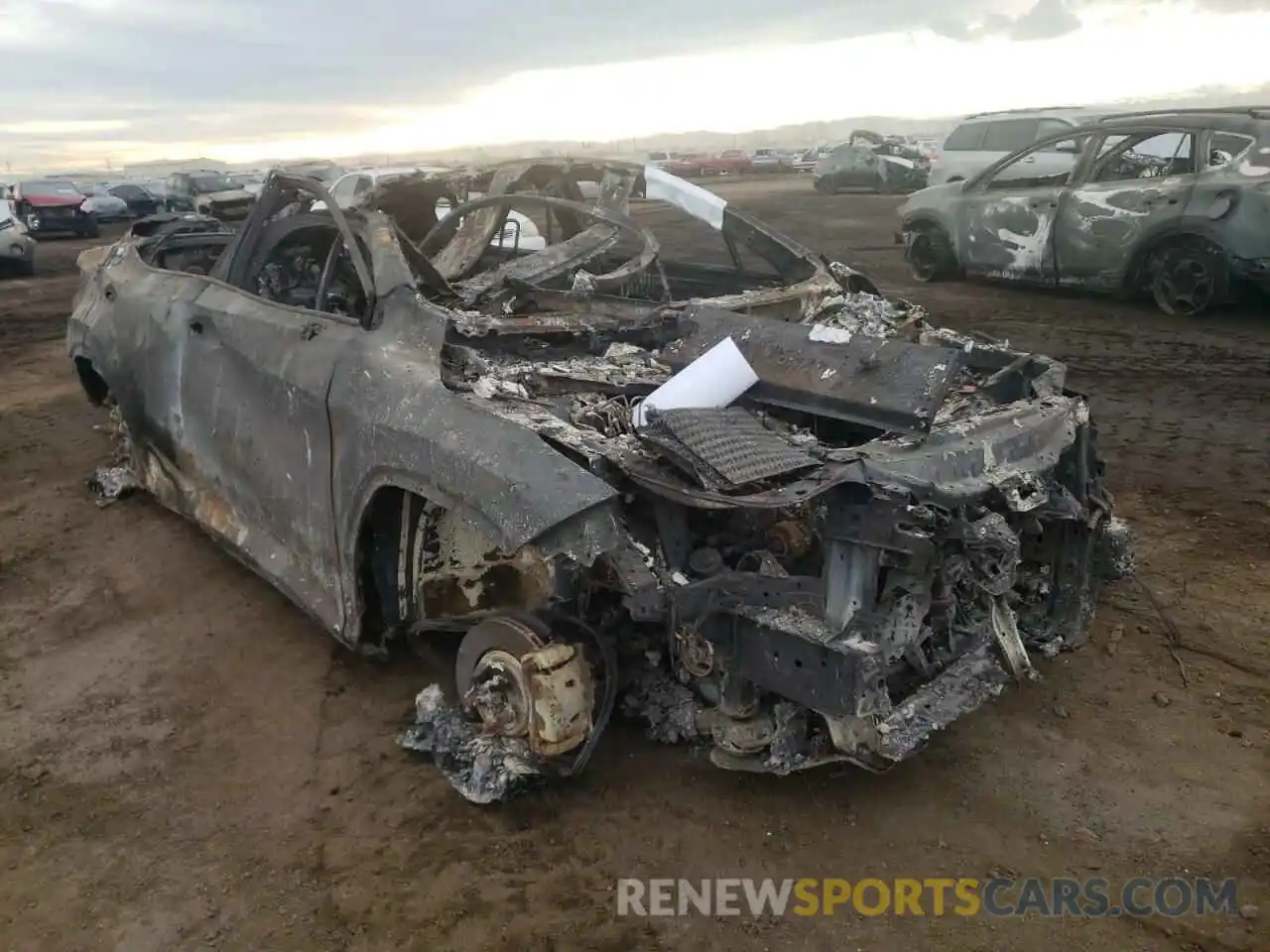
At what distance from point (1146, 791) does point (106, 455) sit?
236 inches

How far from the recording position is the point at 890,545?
245 centimetres

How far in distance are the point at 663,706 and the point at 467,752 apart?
62cm

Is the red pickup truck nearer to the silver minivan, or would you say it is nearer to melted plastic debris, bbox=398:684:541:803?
the silver minivan

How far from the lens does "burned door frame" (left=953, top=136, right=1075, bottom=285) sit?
9508 mm

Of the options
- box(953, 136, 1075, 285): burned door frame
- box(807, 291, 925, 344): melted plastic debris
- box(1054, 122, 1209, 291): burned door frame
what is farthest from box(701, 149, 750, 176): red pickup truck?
box(807, 291, 925, 344): melted plastic debris

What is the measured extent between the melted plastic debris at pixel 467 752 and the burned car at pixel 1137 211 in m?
8.01

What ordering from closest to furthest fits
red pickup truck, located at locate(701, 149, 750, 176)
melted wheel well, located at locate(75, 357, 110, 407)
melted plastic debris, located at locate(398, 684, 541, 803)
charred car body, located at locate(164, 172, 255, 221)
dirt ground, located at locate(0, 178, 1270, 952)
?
1. dirt ground, located at locate(0, 178, 1270, 952)
2. melted plastic debris, located at locate(398, 684, 541, 803)
3. melted wheel well, located at locate(75, 357, 110, 407)
4. charred car body, located at locate(164, 172, 255, 221)
5. red pickup truck, located at locate(701, 149, 750, 176)

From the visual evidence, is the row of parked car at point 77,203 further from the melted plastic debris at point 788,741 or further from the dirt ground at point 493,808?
the melted plastic debris at point 788,741

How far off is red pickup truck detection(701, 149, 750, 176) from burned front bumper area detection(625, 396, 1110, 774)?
3469 cm

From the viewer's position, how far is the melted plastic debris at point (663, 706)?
3033 mm

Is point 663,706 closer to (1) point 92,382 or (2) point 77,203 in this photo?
(1) point 92,382

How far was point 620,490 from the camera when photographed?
2.77 metres

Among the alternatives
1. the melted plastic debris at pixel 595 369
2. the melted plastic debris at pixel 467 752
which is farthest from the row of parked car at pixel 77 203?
the melted plastic debris at pixel 467 752

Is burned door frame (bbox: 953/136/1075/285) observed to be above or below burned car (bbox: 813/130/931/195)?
above
